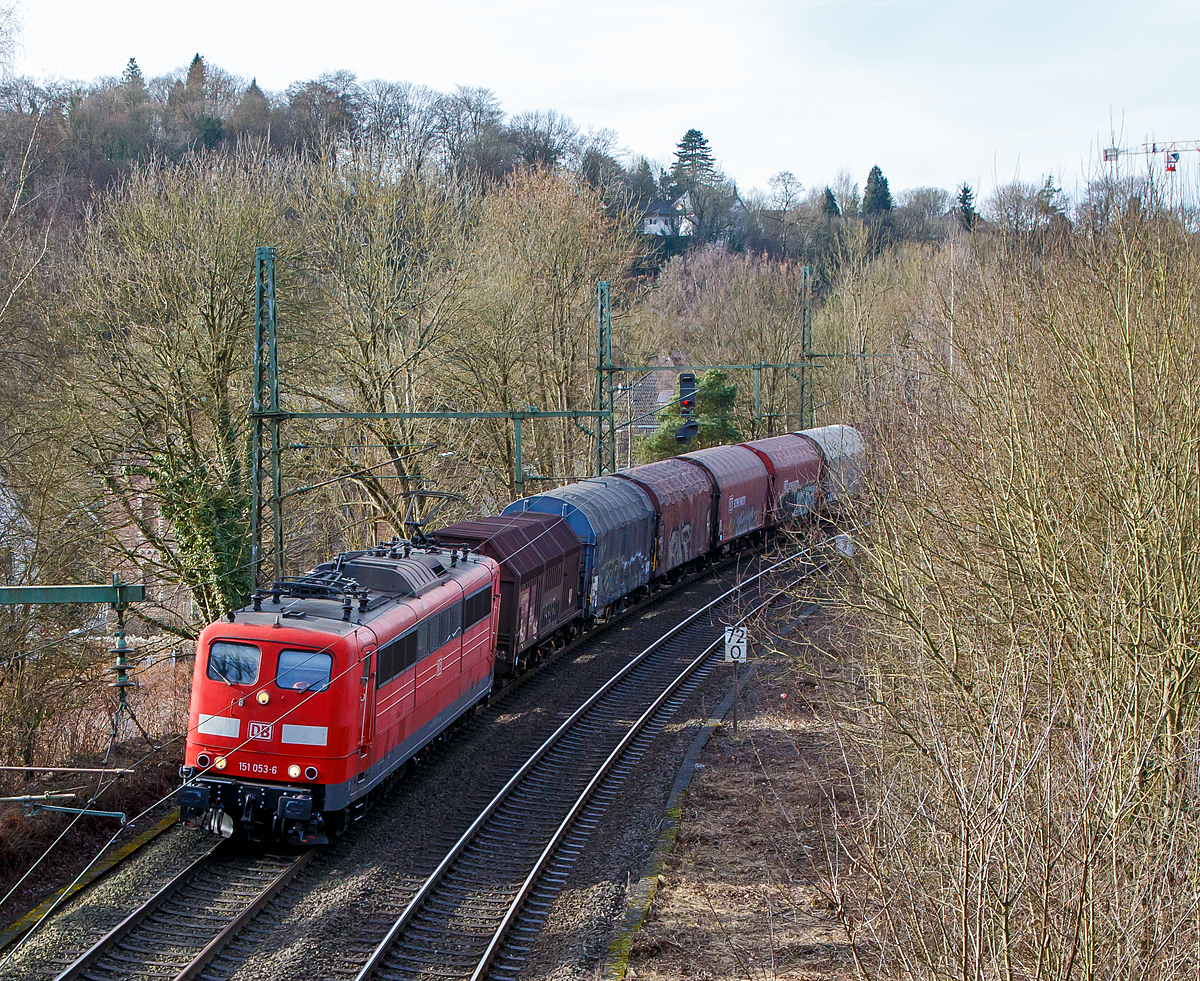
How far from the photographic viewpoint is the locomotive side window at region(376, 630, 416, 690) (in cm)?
1290

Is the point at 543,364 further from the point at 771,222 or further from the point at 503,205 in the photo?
the point at 771,222

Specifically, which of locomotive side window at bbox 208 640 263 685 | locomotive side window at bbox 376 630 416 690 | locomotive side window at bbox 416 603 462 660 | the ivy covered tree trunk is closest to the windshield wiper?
locomotive side window at bbox 208 640 263 685

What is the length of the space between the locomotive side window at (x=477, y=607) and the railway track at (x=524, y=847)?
2.23 meters

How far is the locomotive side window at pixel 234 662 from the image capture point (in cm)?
1234

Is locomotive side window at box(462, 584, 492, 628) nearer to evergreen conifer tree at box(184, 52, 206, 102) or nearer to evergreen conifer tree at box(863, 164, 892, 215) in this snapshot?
evergreen conifer tree at box(184, 52, 206, 102)

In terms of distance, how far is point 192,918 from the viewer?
10812mm

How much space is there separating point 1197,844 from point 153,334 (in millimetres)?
24173

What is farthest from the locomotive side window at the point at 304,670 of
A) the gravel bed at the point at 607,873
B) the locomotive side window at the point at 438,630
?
the gravel bed at the point at 607,873

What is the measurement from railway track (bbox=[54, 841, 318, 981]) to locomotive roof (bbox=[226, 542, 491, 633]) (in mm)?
2742

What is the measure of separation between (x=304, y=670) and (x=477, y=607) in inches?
176

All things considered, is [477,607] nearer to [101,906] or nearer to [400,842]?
[400,842]

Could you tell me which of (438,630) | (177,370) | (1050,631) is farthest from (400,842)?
A: (177,370)

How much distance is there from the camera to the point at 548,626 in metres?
20.3

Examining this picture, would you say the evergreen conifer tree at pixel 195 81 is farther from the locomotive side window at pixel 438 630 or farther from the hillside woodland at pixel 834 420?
the locomotive side window at pixel 438 630
